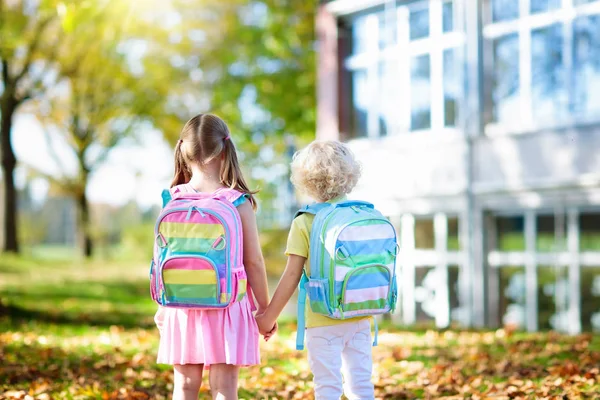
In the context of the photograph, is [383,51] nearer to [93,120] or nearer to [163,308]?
[163,308]

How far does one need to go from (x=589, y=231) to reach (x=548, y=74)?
7.92 ft

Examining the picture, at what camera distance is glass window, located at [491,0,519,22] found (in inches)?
504

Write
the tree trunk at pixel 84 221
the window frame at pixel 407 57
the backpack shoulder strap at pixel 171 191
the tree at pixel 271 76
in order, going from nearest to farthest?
the backpack shoulder strap at pixel 171 191 < the window frame at pixel 407 57 < the tree at pixel 271 76 < the tree trunk at pixel 84 221

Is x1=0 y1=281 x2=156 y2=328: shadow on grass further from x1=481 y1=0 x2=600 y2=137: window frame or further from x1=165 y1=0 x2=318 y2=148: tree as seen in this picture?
x1=481 y1=0 x2=600 y2=137: window frame

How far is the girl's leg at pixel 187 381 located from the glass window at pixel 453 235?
1026cm

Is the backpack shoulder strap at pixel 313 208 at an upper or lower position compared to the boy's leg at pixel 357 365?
upper

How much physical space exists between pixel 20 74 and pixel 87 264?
6194 millimetres

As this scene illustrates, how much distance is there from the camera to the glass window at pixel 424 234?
14125mm

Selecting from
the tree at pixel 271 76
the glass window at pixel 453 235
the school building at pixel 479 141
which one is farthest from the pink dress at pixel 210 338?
the tree at pixel 271 76

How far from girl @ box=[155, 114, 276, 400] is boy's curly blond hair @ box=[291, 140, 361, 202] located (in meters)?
0.29

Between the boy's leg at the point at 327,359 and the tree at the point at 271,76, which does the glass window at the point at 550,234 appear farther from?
the tree at the point at 271,76

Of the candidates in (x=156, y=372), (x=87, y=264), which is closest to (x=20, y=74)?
(x=87, y=264)

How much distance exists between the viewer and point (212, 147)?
3.87 meters

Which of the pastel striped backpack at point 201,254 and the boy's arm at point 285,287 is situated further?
the boy's arm at point 285,287
